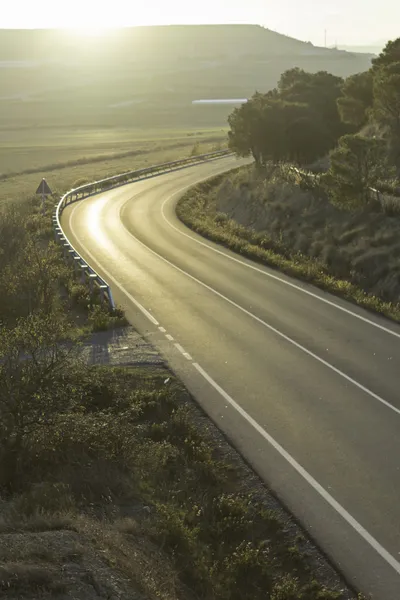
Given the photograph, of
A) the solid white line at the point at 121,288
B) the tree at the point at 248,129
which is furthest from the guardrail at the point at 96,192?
the tree at the point at 248,129

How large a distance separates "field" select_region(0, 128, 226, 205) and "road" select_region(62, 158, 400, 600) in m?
26.5

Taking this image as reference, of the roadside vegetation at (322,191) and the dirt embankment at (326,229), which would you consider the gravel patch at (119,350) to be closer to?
the roadside vegetation at (322,191)

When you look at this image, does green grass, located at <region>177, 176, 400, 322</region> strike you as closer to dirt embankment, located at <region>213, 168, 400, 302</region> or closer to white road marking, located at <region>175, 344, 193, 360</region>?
dirt embankment, located at <region>213, 168, 400, 302</region>

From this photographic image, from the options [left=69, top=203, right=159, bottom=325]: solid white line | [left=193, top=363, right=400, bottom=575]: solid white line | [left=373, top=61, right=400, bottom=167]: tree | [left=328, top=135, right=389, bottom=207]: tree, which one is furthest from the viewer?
[left=373, top=61, right=400, bottom=167]: tree

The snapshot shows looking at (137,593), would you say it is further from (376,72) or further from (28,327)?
(376,72)

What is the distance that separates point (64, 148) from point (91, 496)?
99.4 meters

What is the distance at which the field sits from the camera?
2660 inches

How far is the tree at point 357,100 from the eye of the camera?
162 feet

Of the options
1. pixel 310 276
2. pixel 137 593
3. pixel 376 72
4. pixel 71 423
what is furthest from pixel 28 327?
pixel 376 72

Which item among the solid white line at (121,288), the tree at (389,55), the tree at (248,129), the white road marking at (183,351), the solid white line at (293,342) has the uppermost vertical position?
the tree at (389,55)

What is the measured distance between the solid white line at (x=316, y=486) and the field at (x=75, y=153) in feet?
124

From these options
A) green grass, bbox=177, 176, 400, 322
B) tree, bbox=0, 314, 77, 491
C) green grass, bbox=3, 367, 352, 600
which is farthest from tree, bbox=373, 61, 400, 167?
tree, bbox=0, 314, 77, 491

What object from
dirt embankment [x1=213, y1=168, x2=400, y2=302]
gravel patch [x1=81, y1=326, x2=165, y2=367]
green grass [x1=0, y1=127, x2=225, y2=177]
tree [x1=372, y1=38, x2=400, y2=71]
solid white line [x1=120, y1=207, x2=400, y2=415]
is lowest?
solid white line [x1=120, y1=207, x2=400, y2=415]

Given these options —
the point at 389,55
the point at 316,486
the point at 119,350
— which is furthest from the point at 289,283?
the point at 389,55
